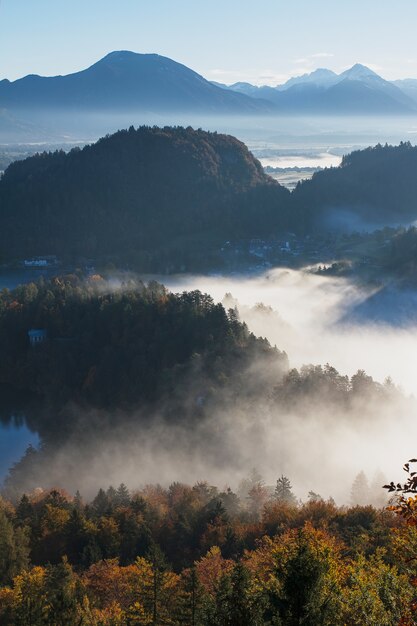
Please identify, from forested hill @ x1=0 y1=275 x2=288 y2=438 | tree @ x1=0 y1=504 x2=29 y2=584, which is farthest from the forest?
tree @ x1=0 y1=504 x2=29 y2=584

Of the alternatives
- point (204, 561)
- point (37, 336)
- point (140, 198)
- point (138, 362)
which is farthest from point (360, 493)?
point (140, 198)

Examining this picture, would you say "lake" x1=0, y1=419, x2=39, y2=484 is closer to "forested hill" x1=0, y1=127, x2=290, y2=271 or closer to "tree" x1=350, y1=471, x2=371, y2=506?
"tree" x1=350, y1=471, x2=371, y2=506

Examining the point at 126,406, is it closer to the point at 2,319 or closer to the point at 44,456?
the point at 44,456

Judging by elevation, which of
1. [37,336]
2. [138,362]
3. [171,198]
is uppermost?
[171,198]

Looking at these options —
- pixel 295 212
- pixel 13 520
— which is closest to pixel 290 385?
pixel 13 520

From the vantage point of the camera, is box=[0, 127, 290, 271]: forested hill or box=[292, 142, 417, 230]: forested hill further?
box=[292, 142, 417, 230]: forested hill

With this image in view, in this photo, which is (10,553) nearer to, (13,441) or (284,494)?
(284,494)
